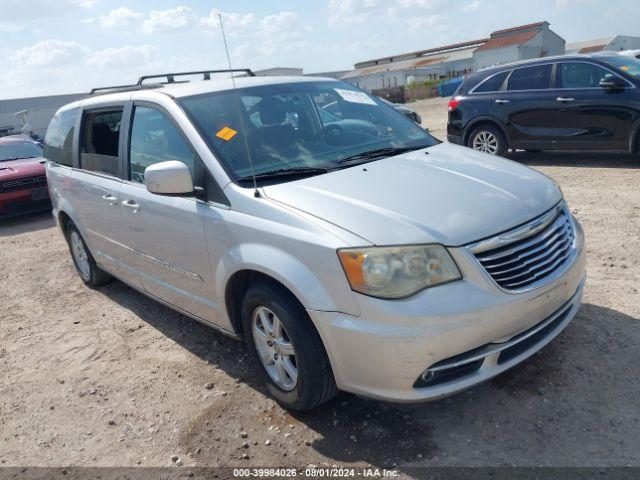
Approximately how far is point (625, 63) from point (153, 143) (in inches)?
295

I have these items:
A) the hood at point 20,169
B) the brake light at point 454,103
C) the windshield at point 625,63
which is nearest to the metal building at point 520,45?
the brake light at point 454,103

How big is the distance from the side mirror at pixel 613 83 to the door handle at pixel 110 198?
7127 millimetres

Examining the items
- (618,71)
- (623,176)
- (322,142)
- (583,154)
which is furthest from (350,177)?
(583,154)

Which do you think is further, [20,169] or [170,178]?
[20,169]

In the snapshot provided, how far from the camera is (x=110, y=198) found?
429 cm

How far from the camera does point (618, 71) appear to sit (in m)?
8.05

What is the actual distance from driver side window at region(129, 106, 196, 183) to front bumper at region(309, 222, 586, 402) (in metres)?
1.51

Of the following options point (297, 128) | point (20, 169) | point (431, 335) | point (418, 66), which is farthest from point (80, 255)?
point (418, 66)

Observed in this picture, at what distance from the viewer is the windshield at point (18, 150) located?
11078 mm

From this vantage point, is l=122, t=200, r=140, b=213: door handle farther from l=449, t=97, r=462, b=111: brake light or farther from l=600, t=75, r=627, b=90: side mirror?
l=449, t=97, r=462, b=111: brake light

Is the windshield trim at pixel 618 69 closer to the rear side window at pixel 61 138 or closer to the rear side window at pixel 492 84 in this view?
the rear side window at pixel 492 84

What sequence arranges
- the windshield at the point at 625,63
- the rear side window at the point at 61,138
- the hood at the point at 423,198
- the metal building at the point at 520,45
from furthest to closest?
the metal building at the point at 520,45
the windshield at the point at 625,63
the rear side window at the point at 61,138
the hood at the point at 423,198

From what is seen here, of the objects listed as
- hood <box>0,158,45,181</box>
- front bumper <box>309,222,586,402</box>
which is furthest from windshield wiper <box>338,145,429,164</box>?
hood <box>0,158,45,181</box>

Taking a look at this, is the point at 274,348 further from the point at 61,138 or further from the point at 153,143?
the point at 61,138
